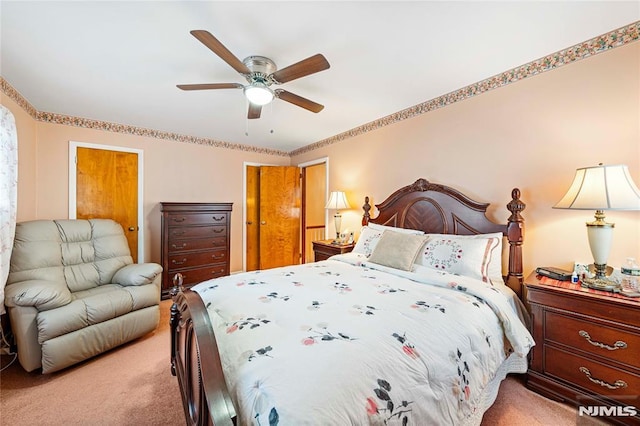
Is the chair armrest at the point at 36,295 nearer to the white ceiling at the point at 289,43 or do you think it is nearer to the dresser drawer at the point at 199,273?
the dresser drawer at the point at 199,273

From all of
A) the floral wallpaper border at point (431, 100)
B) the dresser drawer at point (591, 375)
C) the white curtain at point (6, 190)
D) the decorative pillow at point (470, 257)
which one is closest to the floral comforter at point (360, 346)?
the decorative pillow at point (470, 257)

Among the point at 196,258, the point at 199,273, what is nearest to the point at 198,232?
the point at 196,258

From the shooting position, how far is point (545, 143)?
6.74ft

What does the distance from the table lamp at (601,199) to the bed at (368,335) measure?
42cm

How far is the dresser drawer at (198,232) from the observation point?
3.57m

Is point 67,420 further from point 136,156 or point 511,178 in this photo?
point 511,178

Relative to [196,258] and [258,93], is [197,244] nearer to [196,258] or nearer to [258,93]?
[196,258]

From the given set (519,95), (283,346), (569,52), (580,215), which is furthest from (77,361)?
(569,52)

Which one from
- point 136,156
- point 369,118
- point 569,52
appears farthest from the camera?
point 136,156

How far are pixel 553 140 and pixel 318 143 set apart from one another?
306 centimetres

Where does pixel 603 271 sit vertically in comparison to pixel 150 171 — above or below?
below

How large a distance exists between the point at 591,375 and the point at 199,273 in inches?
158

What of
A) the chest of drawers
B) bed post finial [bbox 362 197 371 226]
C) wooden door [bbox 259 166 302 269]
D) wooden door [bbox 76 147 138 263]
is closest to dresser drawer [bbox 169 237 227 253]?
the chest of drawers

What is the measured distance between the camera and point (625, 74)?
1726mm
